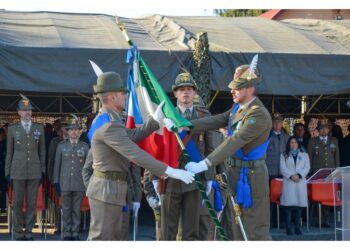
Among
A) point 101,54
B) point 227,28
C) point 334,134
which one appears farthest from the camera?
point 334,134

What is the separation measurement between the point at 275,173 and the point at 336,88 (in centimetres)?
163

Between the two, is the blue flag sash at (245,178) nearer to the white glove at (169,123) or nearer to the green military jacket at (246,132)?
the green military jacket at (246,132)

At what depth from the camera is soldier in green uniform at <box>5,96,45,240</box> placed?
1118 centimetres

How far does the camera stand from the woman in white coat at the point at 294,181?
40.3ft

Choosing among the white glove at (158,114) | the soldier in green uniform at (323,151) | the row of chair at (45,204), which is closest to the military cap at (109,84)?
the white glove at (158,114)

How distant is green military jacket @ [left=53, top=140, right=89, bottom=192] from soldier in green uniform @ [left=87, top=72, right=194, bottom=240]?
181 inches

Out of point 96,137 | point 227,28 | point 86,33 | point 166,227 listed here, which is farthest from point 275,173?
point 96,137

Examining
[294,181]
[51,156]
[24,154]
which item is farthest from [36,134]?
[294,181]

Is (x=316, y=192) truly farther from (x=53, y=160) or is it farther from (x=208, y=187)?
(x=208, y=187)

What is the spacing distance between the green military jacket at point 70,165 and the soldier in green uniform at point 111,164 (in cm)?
460

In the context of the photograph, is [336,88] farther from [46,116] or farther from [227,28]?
[46,116]

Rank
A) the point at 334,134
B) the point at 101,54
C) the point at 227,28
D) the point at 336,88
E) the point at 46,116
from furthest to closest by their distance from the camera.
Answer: the point at 46,116 → the point at 334,134 → the point at 227,28 → the point at 336,88 → the point at 101,54

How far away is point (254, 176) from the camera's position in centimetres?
698

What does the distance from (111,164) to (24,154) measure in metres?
4.84
